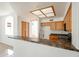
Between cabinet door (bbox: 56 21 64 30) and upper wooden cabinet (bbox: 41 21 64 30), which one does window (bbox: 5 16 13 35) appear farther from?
cabinet door (bbox: 56 21 64 30)

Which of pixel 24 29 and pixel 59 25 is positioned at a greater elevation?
pixel 59 25

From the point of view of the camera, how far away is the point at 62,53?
5.73 feet

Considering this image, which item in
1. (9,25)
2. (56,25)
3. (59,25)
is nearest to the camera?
(59,25)

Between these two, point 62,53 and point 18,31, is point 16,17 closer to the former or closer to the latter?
point 18,31

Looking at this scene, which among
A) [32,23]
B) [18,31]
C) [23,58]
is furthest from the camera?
[32,23]

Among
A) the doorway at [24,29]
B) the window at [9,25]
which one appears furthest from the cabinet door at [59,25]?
the window at [9,25]

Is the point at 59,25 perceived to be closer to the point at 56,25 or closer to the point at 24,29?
the point at 56,25

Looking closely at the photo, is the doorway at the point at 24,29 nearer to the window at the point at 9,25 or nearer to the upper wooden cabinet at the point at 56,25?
the window at the point at 9,25

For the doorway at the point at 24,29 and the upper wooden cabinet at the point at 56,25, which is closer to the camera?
the upper wooden cabinet at the point at 56,25

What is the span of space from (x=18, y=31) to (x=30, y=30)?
181 centimetres

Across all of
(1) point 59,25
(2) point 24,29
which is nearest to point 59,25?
(1) point 59,25

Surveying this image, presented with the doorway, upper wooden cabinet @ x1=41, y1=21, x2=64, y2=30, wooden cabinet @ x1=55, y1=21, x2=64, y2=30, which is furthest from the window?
wooden cabinet @ x1=55, y1=21, x2=64, y2=30

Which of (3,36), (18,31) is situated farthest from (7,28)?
(18,31)

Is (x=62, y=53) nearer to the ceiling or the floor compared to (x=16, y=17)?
nearer to the floor
